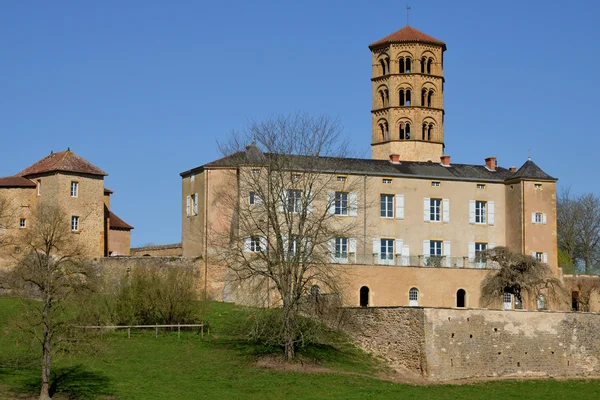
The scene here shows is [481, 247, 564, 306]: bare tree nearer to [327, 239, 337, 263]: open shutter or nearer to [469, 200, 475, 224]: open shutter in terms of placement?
[469, 200, 475, 224]: open shutter

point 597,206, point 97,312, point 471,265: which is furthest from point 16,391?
point 597,206

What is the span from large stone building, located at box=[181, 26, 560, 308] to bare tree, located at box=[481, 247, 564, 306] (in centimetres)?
47

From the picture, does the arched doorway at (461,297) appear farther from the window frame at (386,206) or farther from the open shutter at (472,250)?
the window frame at (386,206)

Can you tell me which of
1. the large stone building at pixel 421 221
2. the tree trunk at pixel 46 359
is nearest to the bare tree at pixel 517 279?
the large stone building at pixel 421 221

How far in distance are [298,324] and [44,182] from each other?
68.1 ft

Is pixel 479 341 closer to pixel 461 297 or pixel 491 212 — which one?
pixel 461 297

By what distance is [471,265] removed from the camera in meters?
58.6

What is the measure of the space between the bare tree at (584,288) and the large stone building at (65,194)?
25839mm

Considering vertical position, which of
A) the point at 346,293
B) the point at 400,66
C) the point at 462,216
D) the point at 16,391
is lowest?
the point at 16,391

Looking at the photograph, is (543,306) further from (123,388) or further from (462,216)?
(123,388)

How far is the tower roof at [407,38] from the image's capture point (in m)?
75.2

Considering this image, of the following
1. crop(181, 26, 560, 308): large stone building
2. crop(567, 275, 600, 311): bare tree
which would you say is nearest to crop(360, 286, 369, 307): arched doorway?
crop(181, 26, 560, 308): large stone building

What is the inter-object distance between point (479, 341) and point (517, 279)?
43.4 ft

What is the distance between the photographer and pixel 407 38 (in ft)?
247
